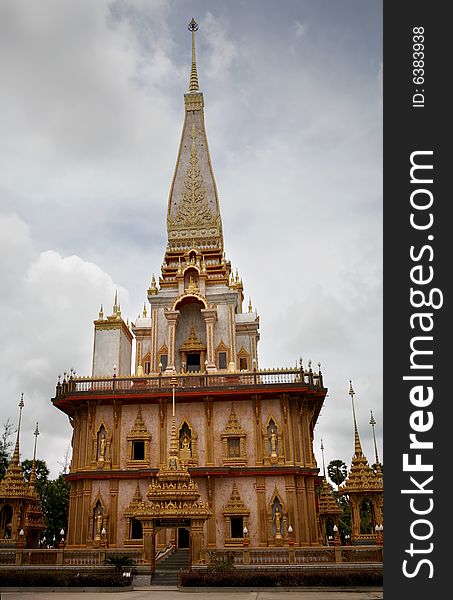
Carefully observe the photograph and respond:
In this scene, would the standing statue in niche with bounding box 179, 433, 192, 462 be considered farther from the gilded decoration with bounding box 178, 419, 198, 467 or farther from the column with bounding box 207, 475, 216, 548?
the column with bounding box 207, 475, 216, 548

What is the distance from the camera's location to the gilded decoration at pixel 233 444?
1236 inches

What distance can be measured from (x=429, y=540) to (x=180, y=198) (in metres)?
37.1

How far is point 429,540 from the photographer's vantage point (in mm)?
10414

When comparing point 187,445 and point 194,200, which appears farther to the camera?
point 194,200

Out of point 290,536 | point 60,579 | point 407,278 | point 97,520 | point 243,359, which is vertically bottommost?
point 60,579

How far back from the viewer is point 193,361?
128ft

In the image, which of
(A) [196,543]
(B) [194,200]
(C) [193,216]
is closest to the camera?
(A) [196,543]

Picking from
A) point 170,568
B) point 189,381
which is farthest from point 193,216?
point 170,568

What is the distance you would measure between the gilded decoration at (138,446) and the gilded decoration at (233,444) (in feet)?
13.3

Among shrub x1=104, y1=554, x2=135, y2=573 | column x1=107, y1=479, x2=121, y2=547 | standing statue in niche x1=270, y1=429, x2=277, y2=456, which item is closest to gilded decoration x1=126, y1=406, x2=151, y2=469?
column x1=107, y1=479, x2=121, y2=547

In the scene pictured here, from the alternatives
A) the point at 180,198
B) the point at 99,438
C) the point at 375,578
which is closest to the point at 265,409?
the point at 99,438

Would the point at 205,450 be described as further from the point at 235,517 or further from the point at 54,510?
the point at 54,510

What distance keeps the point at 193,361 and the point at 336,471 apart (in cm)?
3604

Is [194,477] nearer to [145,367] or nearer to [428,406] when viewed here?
[145,367]
